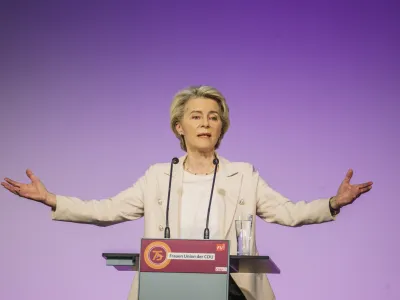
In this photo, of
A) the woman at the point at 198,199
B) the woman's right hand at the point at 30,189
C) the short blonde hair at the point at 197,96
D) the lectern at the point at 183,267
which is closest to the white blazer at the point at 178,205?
the woman at the point at 198,199

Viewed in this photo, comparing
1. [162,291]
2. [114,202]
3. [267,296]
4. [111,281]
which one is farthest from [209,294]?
[111,281]

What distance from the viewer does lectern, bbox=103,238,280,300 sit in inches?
105

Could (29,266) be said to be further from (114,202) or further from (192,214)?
(192,214)

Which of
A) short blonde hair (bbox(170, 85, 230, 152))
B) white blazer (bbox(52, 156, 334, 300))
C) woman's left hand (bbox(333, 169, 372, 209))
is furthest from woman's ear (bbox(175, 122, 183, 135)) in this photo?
woman's left hand (bbox(333, 169, 372, 209))

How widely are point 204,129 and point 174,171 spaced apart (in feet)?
0.94

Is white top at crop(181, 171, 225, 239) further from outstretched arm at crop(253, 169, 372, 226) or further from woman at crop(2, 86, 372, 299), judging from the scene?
outstretched arm at crop(253, 169, 372, 226)

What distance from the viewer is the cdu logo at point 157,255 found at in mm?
2689

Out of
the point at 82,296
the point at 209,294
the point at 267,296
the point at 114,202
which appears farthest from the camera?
the point at 82,296

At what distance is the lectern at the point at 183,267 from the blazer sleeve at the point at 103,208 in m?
0.90

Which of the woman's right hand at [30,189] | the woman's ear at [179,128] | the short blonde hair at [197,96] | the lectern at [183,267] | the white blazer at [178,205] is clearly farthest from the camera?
the woman's ear at [179,128]

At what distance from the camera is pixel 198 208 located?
3.58 metres

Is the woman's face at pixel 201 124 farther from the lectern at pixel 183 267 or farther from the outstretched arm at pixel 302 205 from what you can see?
the lectern at pixel 183 267

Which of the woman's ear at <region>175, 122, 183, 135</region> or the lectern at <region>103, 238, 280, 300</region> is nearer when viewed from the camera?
the lectern at <region>103, 238, 280, 300</region>

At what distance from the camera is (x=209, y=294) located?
2656mm
